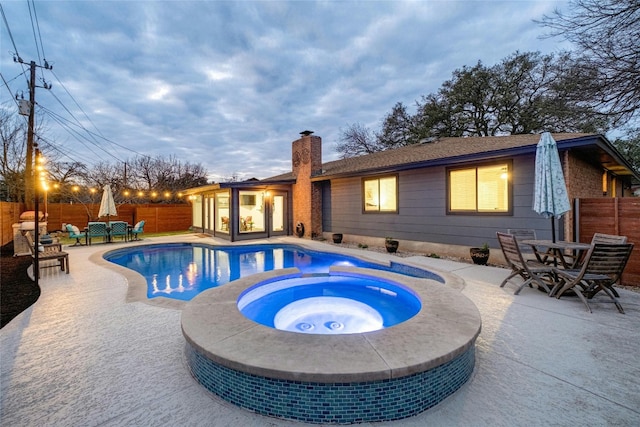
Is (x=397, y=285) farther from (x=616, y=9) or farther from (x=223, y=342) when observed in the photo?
(x=616, y=9)

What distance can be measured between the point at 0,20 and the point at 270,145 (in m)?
21.7

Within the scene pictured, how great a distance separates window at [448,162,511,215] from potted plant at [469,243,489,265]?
1.05m

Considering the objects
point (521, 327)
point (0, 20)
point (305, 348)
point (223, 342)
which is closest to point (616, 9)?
point (521, 327)

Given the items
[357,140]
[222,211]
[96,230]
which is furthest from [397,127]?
[96,230]

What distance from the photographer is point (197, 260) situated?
909 centimetres

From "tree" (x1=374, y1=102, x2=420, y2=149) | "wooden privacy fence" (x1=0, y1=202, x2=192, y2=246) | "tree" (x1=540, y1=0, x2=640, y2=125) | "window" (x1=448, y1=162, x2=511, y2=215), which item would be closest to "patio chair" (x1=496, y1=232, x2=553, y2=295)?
"window" (x1=448, y1=162, x2=511, y2=215)

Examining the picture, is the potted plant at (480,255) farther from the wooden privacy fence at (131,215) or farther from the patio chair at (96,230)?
the wooden privacy fence at (131,215)

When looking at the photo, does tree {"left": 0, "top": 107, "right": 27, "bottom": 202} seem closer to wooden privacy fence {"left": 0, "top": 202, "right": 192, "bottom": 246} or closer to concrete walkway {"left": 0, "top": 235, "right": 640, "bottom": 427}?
wooden privacy fence {"left": 0, "top": 202, "right": 192, "bottom": 246}

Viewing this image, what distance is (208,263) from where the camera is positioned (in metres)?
8.60

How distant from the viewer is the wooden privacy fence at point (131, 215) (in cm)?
1437

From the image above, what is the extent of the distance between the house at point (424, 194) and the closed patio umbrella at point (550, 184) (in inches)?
52.5

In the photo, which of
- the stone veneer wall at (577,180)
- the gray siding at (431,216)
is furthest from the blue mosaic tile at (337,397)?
the gray siding at (431,216)

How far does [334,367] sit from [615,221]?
253 inches

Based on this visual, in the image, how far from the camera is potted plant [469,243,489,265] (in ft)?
21.6
